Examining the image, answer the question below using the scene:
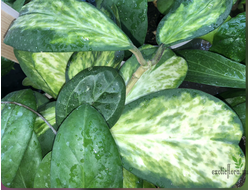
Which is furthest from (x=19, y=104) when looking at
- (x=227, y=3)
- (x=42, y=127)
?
(x=227, y=3)

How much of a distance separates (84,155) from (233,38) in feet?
1.44

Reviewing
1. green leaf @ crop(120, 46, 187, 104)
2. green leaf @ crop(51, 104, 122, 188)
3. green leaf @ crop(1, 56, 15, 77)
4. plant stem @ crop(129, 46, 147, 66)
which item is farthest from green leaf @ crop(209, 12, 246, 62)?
green leaf @ crop(1, 56, 15, 77)

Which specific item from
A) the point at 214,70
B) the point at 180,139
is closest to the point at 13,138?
the point at 180,139

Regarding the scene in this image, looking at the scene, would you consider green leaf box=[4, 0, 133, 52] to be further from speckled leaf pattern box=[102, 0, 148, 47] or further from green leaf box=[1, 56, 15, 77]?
green leaf box=[1, 56, 15, 77]

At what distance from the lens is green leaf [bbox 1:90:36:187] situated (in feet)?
1.13

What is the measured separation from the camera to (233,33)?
1.55 feet

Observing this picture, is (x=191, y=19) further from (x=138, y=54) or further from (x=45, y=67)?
(x=45, y=67)

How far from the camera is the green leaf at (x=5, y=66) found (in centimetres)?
54

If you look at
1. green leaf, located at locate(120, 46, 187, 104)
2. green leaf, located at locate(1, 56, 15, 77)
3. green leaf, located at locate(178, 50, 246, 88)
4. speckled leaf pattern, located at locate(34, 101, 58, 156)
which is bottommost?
green leaf, located at locate(178, 50, 246, 88)

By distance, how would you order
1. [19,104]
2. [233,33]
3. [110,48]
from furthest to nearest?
[233,33] → [19,104] → [110,48]

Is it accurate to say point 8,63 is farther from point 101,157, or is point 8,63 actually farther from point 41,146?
point 101,157

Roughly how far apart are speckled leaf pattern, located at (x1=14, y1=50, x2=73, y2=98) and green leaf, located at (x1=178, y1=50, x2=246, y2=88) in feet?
0.96

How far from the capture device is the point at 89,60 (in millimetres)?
399

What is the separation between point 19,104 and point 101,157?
7.7 inches
